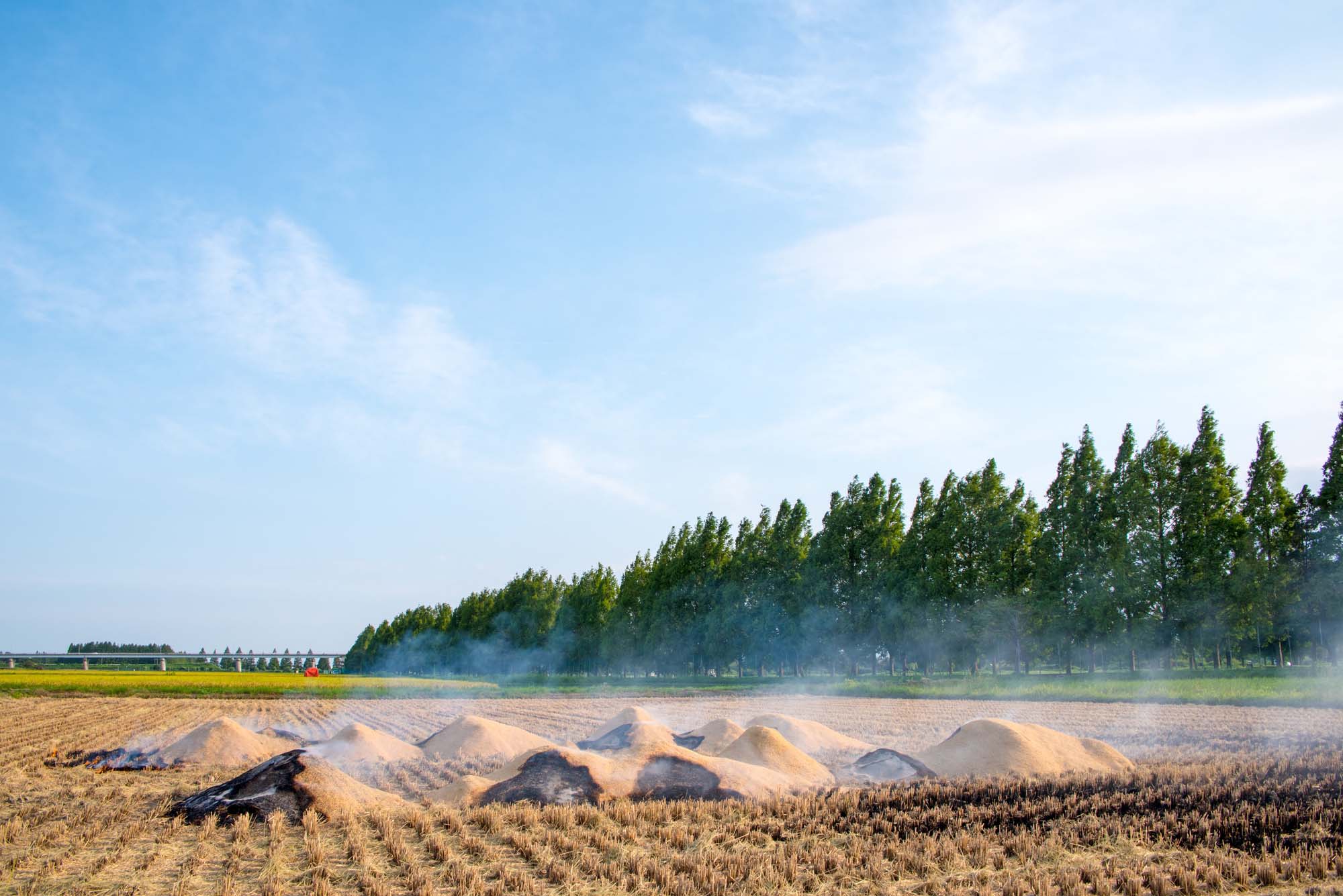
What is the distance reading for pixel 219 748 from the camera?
22500 millimetres

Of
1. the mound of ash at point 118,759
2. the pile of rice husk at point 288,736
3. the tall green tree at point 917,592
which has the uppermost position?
the tall green tree at point 917,592

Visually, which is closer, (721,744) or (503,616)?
(721,744)

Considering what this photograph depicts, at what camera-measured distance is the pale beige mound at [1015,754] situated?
56.7ft

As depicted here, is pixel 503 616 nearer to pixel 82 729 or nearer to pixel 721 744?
pixel 82 729

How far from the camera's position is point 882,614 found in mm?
56219

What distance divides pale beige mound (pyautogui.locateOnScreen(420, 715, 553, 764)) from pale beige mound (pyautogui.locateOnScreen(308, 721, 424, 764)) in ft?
2.15

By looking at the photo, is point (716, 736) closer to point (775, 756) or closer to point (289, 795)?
point (775, 756)

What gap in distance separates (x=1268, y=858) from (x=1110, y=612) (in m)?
39.5

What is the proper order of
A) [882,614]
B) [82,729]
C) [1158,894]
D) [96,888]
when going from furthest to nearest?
[882,614]
[82,729]
[96,888]
[1158,894]

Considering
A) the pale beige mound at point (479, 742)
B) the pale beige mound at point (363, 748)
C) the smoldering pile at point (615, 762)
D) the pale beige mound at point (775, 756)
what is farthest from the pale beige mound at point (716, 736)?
the pale beige mound at point (363, 748)

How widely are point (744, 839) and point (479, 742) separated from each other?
12.0 metres

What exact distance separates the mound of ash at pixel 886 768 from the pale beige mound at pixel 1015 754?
45cm

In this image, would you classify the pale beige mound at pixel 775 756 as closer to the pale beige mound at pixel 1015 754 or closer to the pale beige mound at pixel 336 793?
the pale beige mound at pixel 1015 754

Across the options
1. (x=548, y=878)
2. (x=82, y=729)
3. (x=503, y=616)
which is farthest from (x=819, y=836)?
(x=503, y=616)
